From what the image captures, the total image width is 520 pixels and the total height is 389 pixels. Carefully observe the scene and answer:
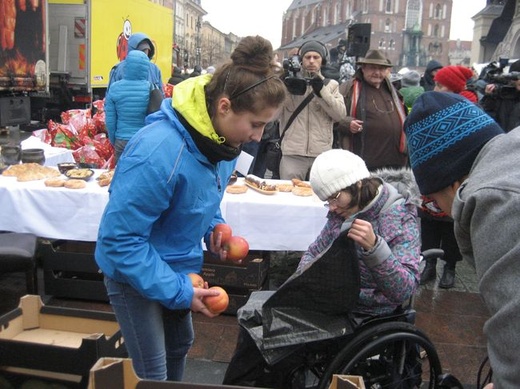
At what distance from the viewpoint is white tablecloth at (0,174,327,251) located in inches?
156

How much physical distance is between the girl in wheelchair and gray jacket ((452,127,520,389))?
116cm

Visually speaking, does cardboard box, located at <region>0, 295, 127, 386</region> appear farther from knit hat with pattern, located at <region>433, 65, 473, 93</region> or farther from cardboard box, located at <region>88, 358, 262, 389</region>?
knit hat with pattern, located at <region>433, 65, 473, 93</region>

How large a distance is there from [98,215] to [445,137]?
10.7ft

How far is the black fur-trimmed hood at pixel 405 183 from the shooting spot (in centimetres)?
265

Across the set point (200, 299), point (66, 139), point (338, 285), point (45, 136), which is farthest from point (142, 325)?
point (45, 136)

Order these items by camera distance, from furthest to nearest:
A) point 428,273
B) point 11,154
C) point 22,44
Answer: point 22,44 → point 428,273 → point 11,154

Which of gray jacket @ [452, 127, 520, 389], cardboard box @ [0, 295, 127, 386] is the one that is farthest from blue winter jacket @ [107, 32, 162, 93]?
gray jacket @ [452, 127, 520, 389]

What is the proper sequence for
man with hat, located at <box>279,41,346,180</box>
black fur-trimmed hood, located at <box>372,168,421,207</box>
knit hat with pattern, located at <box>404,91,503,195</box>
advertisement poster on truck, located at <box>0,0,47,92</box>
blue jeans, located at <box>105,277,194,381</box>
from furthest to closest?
advertisement poster on truck, located at <box>0,0,47,92</box> → man with hat, located at <box>279,41,346,180</box> → black fur-trimmed hood, located at <box>372,168,421,207</box> → blue jeans, located at <box>105,277,194,381</box> → knit hat with pattern, located at <box>404,91,503,195</box>

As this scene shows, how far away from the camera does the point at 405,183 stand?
8.96 ft

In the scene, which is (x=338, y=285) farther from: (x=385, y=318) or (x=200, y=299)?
(x=200, y=299)

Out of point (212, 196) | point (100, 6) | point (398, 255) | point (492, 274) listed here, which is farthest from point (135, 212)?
point (100, 6)

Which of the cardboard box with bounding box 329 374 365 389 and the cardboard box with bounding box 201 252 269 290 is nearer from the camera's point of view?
the cardboard box with bounding box 329 374 365 389

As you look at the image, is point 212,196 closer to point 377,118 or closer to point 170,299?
point 170,299

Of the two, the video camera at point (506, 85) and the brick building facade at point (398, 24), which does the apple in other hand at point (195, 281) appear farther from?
the brick building facade at point (398, 24)
